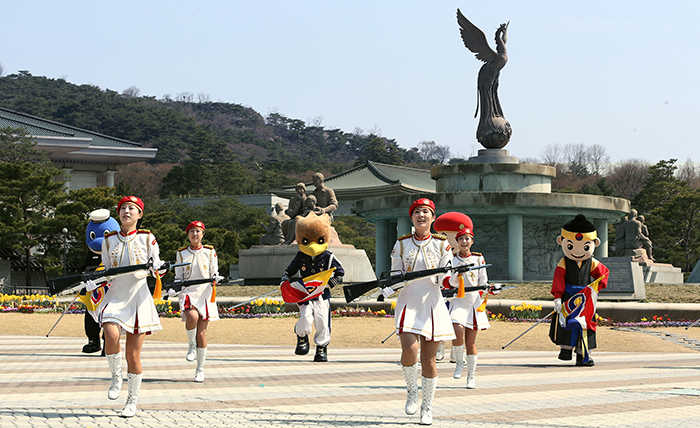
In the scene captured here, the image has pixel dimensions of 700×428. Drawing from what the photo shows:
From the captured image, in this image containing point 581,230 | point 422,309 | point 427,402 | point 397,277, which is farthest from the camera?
point 581,230

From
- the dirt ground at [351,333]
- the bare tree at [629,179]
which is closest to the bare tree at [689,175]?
the bare tree at [629,179]

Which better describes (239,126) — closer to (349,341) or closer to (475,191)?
(475,191)

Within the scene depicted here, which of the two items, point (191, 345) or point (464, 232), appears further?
point (191, 345)

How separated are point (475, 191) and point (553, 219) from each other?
2.89m

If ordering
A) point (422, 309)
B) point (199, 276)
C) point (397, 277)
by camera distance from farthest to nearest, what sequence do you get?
1. point (199, 276)
2. point (397, 277)
3. point (422, 309)

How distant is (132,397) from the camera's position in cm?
623

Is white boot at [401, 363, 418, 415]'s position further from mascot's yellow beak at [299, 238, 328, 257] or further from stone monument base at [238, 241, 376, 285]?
stone monument base at [238, 241, 376, 285]

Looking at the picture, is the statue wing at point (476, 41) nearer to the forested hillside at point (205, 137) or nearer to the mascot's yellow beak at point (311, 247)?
the mascot's yellow beak at point (311, 247)

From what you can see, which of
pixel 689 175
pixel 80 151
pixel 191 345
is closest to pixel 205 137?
pixel 80 151

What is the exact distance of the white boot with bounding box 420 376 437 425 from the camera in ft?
19.1

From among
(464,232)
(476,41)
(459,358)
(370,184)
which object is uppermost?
(476,41)

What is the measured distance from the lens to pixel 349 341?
546 inches

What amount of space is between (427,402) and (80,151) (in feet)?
171

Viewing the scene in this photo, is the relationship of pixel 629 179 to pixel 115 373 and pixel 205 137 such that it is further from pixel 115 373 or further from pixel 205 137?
pixel 115 373
